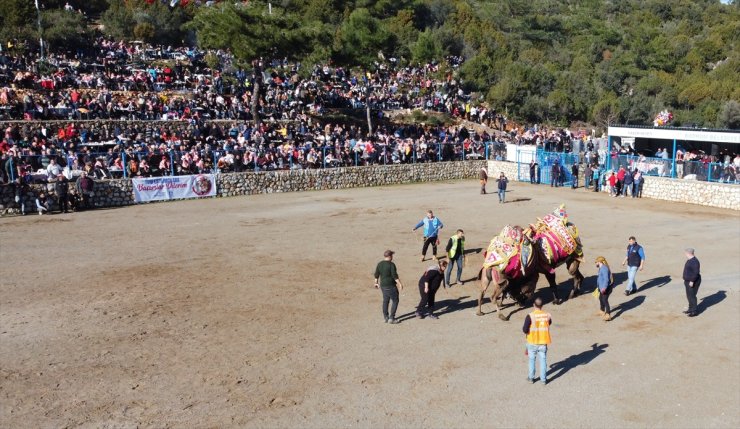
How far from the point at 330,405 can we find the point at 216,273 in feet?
25.3

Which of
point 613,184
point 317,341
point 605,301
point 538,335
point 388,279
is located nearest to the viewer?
point 538,335

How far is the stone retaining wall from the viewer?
25.1m

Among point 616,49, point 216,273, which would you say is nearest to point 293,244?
point 216,273

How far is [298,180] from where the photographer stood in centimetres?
3159

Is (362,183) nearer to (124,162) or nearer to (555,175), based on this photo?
(555,175)

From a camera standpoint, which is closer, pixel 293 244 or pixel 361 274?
pixel 361 274

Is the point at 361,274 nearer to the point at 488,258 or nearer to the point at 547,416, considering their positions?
the point at 488,258

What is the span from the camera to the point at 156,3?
181ft

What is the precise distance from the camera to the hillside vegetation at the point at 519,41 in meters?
36.2

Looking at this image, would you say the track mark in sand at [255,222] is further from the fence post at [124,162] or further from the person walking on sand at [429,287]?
the person walking on sand at [429,287]

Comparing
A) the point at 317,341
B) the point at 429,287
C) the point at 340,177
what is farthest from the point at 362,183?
the point at 317,341

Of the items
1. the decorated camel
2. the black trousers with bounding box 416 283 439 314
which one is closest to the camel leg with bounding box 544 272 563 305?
the decorated camel

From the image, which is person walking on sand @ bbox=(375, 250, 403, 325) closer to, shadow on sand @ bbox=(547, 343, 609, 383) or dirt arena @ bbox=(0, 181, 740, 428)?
dirt arena @ bbox=(0, 181, 740, 428)

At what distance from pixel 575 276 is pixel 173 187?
62.8ft
